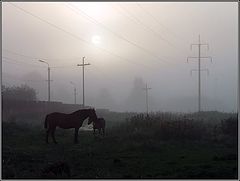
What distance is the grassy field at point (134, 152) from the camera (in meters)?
12.6

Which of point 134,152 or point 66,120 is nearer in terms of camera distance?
point 134,152

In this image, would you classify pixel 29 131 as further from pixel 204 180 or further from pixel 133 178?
pixel 204 180

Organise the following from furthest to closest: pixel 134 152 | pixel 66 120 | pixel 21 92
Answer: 1. pixel 21 92
2. pixel 66 120
3. pixel 134 152

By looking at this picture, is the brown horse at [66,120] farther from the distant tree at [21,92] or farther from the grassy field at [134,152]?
the distant tree at [21,92]

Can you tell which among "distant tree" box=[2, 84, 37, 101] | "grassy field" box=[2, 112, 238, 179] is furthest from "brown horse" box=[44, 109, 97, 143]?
"distant tree" box=[2, 84, 37, 101]

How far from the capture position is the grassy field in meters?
12.6

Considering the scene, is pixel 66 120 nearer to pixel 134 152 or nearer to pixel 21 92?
pixel 134 152

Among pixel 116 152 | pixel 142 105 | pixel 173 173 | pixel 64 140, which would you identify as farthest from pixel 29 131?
pixel 142 105

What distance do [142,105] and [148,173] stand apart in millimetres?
111228

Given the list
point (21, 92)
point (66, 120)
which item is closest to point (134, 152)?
point (66, 120)

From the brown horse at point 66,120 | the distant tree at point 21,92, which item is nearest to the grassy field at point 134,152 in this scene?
the brown horse at point 66,120

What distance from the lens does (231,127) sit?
2433 cm

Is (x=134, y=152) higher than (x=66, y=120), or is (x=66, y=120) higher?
(x=66, y=120)

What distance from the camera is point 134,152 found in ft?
56.4
